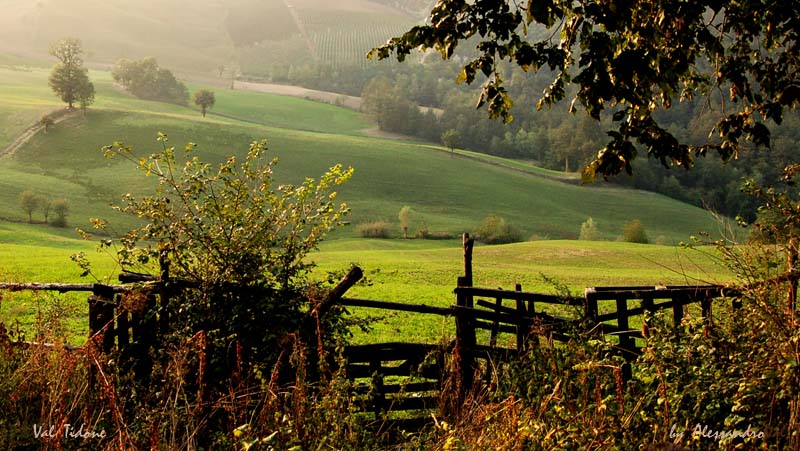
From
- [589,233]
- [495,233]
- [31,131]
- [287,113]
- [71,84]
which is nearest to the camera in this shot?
[495,233]

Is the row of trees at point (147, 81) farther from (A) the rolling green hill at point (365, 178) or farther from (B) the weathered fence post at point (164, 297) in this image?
(B) the weathered fence post at point (164, 297)

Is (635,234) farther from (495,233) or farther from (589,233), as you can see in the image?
(495,233)

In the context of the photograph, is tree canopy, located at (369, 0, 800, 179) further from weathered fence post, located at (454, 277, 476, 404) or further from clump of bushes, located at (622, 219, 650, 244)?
clump of bushes, located at (622, 219, 650, 244)

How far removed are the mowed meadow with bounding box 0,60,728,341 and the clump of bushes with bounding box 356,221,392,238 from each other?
0.69m

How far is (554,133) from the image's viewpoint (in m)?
126

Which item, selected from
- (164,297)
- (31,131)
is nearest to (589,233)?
(164,297)

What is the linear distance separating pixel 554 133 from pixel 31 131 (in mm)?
83293

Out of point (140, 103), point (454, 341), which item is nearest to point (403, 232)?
point (454, 341)

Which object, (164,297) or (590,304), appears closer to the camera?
(164,297)

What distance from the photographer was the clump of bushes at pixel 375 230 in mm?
65562

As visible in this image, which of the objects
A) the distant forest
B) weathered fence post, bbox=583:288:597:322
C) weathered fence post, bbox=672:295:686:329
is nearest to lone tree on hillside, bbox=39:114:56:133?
the distant forest

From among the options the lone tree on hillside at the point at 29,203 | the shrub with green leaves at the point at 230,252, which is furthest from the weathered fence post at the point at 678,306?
the lone tree on hillside at the point at 29,203

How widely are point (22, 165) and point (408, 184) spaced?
1764 inches

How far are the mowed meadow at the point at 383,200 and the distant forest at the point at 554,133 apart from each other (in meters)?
8.20
